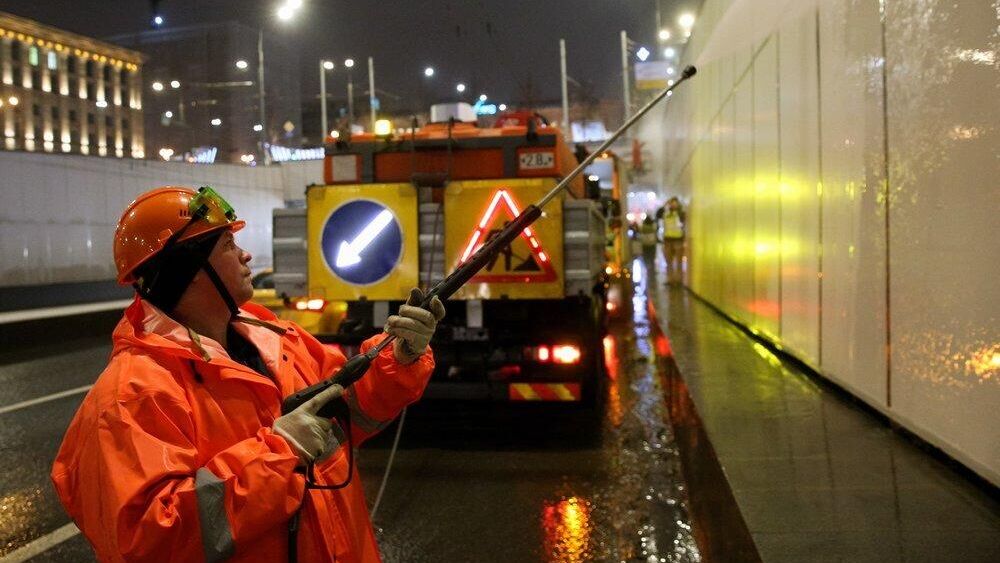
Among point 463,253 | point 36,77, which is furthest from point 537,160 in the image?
point 36,77

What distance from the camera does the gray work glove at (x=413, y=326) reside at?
7.31 ft

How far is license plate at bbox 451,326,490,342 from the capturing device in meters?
6.73

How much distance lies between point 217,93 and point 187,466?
60917mm

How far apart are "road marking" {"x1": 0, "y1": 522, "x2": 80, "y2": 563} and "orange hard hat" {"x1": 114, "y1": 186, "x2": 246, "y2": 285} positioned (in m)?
2.66

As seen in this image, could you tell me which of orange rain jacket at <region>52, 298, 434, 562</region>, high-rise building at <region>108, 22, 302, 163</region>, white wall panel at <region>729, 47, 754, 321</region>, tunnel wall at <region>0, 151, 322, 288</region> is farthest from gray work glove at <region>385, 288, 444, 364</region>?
high-rise building at <region>108, 22, 302, 163</region>

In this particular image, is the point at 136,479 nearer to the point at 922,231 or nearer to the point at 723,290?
the point at 922,231

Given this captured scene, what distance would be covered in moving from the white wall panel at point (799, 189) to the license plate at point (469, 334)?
→ 9.62ft

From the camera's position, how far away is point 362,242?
665cm

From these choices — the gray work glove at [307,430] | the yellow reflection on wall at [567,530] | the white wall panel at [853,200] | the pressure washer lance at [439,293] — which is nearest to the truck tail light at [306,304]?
the yellow reflection on wall at [567,530]

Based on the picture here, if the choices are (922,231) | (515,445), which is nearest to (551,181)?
(515,445)

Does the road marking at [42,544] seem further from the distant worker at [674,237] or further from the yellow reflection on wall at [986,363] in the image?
the distant worker at [674,237]

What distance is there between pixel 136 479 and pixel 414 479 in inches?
164

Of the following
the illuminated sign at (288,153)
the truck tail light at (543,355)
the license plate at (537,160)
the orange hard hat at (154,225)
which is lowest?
the truck tail light at (543,355)

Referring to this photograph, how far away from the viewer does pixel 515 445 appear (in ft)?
21.9
